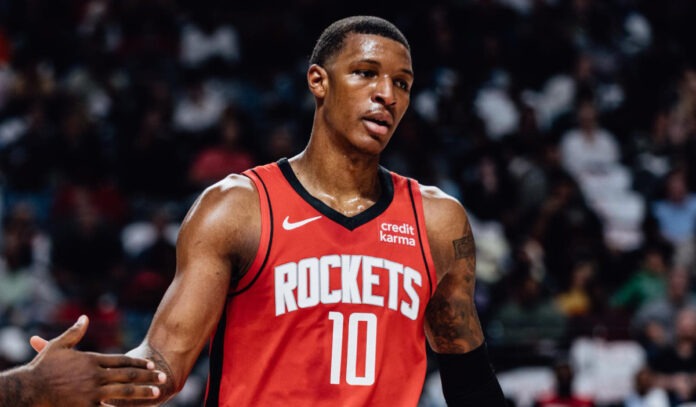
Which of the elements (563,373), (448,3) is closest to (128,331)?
(563,373)

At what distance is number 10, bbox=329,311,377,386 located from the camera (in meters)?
3.38

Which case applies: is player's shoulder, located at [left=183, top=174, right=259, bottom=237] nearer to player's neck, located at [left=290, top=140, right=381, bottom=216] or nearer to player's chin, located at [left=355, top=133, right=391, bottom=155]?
player's neck, located at [left=290, top=140, right=381, bottom=216]

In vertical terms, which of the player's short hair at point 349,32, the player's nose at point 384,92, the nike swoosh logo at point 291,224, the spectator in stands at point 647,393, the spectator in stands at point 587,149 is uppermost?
the spectator in stands at point 587,149

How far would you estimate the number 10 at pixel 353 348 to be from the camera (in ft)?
11.1

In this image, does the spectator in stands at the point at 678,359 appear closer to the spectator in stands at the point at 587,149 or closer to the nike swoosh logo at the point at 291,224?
the spectator in stands at the point at 587,149

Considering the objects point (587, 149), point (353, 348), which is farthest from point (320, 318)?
point (587, 149)

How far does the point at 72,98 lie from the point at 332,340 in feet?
26.1

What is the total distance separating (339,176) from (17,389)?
1358mm

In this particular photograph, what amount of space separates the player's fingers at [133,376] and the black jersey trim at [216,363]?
33 cm

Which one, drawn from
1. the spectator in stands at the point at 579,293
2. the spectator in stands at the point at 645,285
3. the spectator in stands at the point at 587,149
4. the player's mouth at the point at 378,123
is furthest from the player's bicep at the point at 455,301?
the spectator in stands at the point at 587,149

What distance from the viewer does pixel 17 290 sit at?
28.8 feet

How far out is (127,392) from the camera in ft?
9.84

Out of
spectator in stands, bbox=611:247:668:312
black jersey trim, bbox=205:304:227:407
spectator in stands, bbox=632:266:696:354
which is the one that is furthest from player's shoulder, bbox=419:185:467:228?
spectator in stands, bbox=611:247:668:312

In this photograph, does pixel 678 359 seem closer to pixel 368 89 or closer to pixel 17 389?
pixel 368 89
